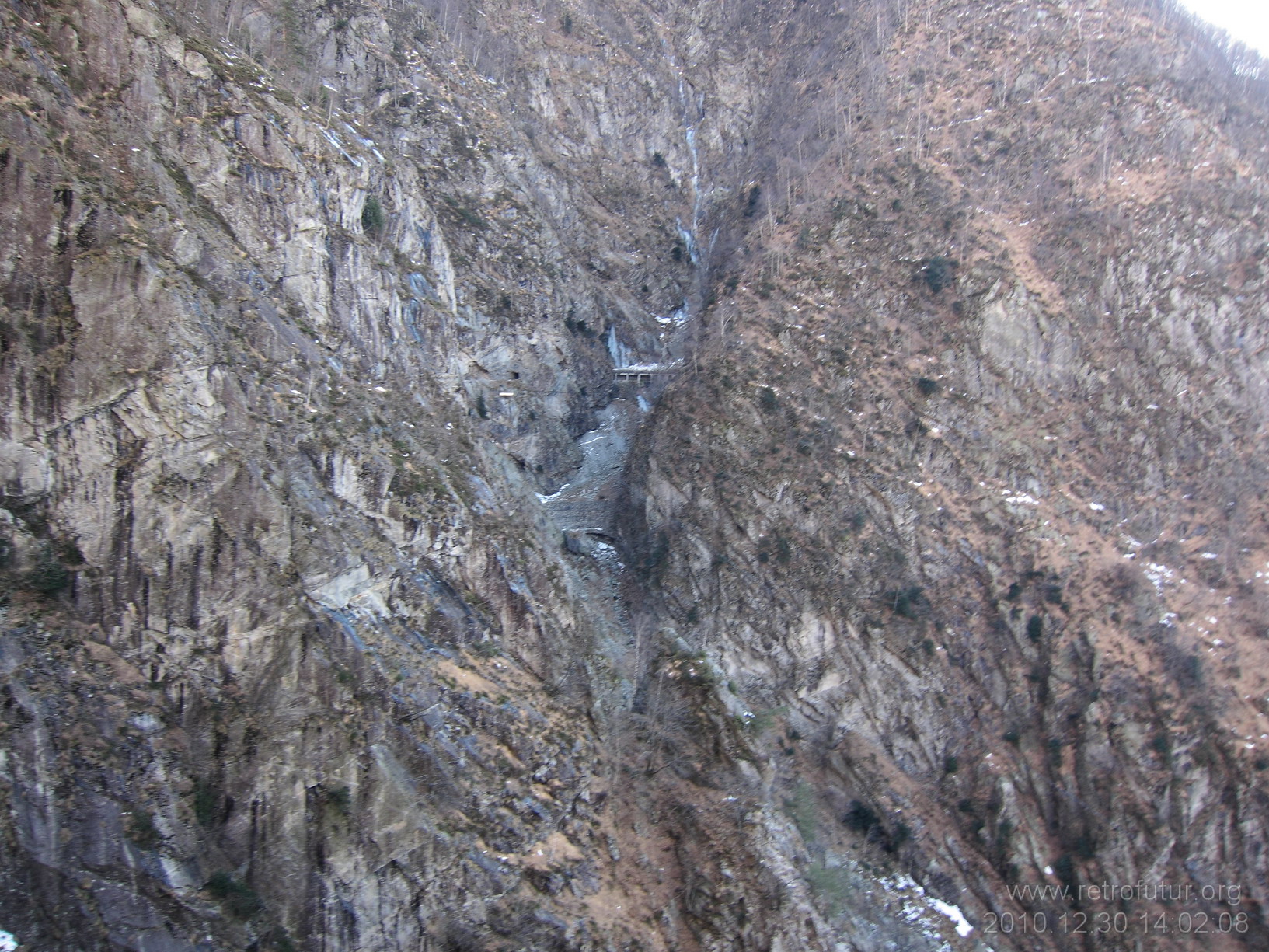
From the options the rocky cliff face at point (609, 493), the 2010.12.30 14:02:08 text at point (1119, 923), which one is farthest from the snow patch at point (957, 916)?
the 2010.12.30 14:02:08 text at point (1119, 923)

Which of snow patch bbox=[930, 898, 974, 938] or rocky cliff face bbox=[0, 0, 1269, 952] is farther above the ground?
rocky cliff face bbox=[0, 0, 1269, 952]

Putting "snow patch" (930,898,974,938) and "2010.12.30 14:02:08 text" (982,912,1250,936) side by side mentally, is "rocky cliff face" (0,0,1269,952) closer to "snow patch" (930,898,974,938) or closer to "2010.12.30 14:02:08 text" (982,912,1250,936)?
"2010.12.30 14:02:08 text" (982,912,1250,936)

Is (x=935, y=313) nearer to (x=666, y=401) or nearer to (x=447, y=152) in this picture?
(x=666, y=401)

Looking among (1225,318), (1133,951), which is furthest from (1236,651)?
(1225,318)

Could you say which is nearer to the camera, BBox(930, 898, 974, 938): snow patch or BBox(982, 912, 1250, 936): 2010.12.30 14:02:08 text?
BBox(982, 912, 1250, 936): 2010.12.30 14:02:08 text

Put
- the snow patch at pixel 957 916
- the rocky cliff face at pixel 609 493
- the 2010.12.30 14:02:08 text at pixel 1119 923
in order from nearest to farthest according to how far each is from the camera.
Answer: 1. the rocky cliff face at pixel 609 493
2. the 2010.12.30 14:02:08 text at pixel 1119 923
3. the snow patch at pixel 957 916

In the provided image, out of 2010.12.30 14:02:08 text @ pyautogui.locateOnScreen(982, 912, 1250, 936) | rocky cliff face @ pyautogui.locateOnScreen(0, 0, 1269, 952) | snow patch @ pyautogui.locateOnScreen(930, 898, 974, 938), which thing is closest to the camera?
rocky cliff face @ pyautogui.locateOnScreen(0, 0, 1269, 952)

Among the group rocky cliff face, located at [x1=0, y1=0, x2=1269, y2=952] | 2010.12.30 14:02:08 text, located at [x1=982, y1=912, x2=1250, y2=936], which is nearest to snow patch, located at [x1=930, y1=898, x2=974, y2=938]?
rocky cliff face, located at [x1=0, y1=0, x2=1269, y2=952]

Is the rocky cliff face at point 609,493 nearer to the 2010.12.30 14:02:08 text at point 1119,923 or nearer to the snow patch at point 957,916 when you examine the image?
the 2010.12.30 14:02:08 text at point 1119,923

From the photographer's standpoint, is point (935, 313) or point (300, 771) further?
point (935, 313)
